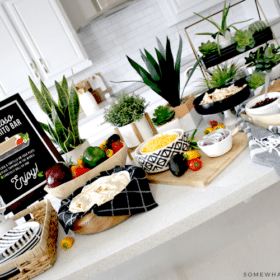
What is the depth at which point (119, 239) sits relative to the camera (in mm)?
693

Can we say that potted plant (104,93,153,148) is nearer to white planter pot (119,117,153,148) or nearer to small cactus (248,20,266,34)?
white planter pot (119,117,153,148)

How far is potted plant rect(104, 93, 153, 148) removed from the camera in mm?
1163

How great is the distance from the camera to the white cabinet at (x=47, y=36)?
2775 millimetres

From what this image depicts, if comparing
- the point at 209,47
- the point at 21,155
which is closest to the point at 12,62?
the point at 21,155

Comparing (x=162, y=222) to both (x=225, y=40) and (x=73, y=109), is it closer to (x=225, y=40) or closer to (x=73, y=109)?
(x=73, y=109)

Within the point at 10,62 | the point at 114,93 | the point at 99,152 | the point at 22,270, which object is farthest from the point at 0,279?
the point at 114,93

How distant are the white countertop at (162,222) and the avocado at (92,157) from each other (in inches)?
10.7

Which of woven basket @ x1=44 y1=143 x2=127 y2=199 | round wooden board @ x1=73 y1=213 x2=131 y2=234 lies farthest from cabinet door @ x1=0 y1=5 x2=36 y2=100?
round wooden board @ x1=73 y1=213 x2=131 y2=234

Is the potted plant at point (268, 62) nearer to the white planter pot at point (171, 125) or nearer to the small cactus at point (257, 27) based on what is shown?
the small cactus at point (257, 27)

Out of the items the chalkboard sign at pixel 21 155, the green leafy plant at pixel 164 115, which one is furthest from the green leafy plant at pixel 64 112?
the green leafy plant at pixel 164 115

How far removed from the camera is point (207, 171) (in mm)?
765

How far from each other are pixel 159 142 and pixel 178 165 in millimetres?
139

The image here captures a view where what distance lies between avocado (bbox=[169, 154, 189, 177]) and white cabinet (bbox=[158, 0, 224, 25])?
2.68 m

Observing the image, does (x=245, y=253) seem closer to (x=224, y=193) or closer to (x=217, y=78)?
(x=224, y=193)
